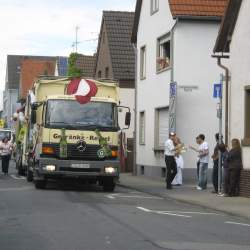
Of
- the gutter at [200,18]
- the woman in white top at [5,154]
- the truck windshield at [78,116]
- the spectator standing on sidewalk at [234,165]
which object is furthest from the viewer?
the woman in white top at [5,154]

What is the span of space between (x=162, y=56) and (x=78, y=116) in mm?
10064

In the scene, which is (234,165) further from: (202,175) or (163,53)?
(163,53)

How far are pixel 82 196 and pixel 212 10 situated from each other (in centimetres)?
1140

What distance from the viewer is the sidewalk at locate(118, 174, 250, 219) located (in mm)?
17484

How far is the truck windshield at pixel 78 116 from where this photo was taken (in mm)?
21281

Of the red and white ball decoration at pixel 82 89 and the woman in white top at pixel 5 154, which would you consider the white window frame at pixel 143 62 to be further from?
the red and white ball decoration at pixel 82 89

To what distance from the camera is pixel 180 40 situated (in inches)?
A: 1119

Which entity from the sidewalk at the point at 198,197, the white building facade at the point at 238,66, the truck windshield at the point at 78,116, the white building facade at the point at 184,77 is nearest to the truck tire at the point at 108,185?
the sidewalk at the point at 198,197

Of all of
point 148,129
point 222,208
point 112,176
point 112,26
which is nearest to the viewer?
point 222,208

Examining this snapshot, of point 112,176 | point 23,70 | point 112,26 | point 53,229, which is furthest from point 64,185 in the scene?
point 23,70

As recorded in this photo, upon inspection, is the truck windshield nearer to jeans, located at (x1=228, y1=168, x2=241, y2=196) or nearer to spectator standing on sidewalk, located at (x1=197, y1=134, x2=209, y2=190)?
spectator standing on sidewalk, located at (x1=197, y1=134, x2=209, y2=190)

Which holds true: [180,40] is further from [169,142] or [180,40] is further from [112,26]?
[112,26]

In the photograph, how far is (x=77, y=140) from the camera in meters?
21.1

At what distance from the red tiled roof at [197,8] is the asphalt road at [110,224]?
10127 millimetres
